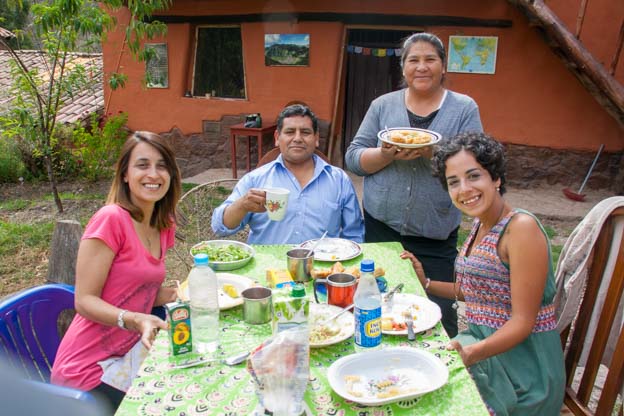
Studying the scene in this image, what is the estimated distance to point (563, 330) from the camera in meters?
2.29

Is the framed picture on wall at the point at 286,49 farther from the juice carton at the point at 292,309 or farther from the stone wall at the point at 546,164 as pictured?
the juice carton at the point at 292,309

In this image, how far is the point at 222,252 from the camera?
2605mm

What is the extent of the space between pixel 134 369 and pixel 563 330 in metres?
1.88

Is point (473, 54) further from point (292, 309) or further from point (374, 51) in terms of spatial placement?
point (292, 309)

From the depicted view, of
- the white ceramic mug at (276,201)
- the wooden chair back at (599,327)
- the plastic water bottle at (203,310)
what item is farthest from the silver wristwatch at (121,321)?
the wooden chair back at (599,327)

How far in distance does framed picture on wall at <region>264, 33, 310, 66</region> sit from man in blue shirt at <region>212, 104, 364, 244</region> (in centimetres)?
578

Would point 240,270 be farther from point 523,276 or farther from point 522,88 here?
point 522,88

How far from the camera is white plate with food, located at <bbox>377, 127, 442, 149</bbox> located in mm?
2680

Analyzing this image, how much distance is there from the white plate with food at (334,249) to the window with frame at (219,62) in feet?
22.4

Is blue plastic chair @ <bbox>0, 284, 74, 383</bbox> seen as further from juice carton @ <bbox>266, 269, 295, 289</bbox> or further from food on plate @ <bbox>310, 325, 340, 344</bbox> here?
food on plate @ <bbox>310, 325, 340, 344</bbox>

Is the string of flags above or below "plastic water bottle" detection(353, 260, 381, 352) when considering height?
above

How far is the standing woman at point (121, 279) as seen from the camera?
2.08m

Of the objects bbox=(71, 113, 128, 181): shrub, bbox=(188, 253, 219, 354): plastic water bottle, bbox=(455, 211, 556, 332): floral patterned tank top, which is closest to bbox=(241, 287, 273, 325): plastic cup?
bbox=(188, 253, 219, 354): plastic water bottle

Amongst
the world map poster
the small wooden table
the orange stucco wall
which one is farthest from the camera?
the small wooden table
